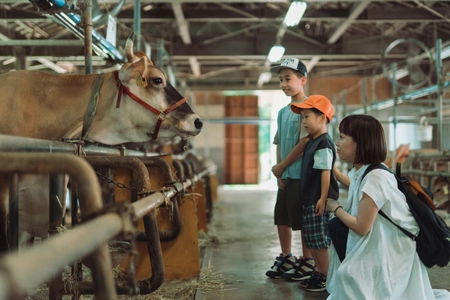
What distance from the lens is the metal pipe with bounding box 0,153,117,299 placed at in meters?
1.02

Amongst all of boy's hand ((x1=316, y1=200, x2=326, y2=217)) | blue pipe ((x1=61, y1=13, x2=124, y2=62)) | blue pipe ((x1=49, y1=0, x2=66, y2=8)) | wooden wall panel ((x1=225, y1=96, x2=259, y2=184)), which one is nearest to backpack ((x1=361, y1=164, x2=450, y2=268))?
boy's hand ((x1=316, y1=200, x2=326, y2=217))

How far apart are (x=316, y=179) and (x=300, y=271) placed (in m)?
0.70

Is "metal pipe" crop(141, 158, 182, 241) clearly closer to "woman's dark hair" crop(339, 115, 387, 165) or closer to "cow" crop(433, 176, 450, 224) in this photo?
"woman's dark hair" crop(339, 115, 387, 165)

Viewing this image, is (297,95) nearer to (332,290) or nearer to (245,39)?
(332,290)

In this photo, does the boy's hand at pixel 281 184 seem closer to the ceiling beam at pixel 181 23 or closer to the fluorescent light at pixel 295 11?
the fluorescent light at pixel 295 11

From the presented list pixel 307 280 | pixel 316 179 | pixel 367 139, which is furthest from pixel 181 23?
pixel 367 139

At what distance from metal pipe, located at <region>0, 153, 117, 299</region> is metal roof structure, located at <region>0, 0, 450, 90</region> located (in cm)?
400

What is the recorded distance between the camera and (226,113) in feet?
56.3

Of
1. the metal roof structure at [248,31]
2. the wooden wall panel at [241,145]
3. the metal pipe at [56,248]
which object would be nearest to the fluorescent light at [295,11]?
the metal roof structure at [248,31]

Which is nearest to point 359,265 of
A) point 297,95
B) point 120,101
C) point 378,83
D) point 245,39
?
point 297,95

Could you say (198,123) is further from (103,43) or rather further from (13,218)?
(13,218)

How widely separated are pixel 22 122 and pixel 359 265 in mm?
1782

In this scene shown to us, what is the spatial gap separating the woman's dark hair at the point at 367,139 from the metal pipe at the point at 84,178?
1597 mm

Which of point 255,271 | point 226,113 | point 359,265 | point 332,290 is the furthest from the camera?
point 226,113
